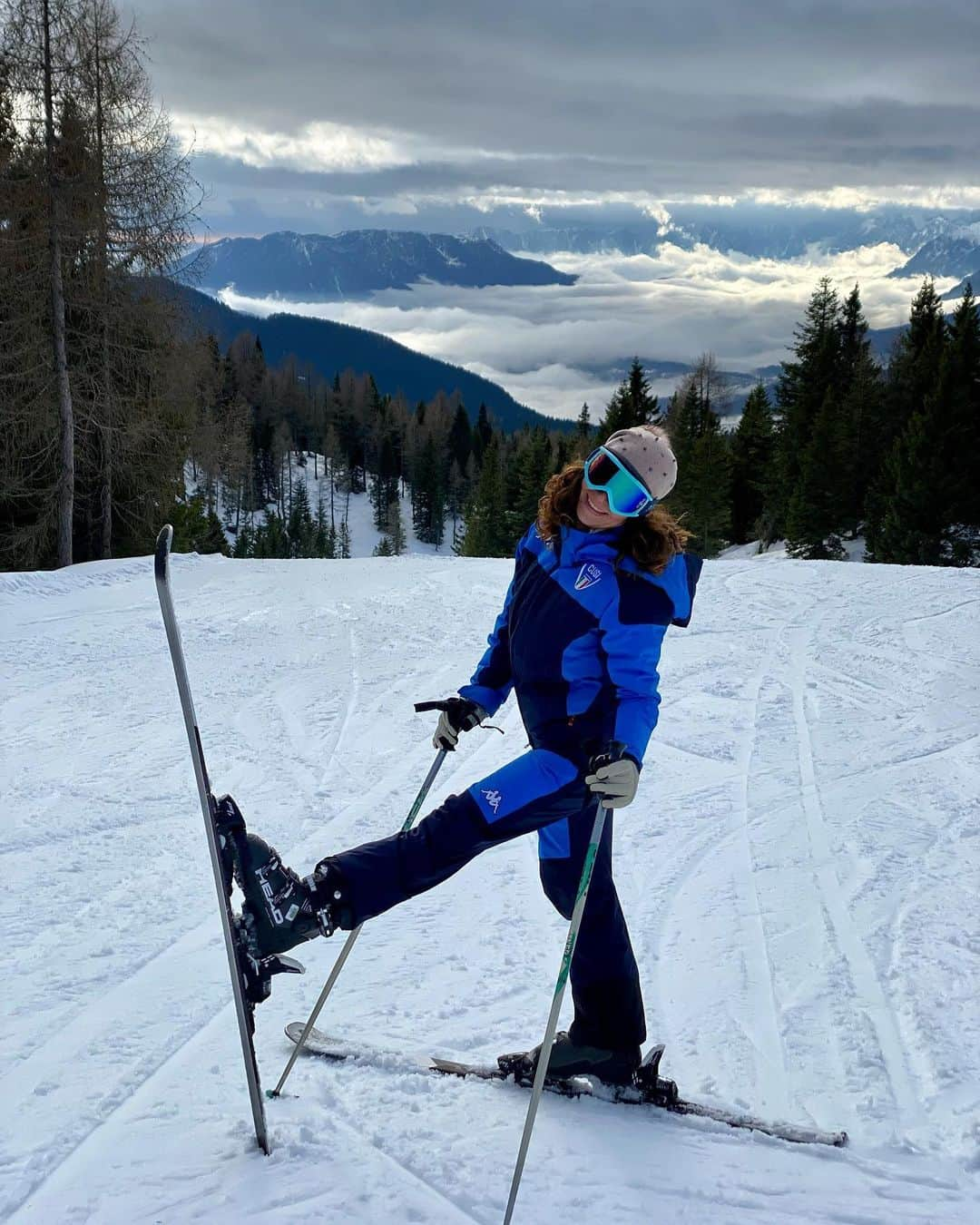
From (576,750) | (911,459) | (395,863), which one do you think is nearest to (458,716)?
(576,750)

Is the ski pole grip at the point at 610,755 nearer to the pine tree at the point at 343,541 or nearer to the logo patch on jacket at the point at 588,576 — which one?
the logo patch on jacket at the point at 588,576

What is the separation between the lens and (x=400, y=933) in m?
4.22

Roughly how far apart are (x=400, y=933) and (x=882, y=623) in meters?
A: 8.39

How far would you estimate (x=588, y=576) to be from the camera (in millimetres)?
2881

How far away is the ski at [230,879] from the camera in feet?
8.42

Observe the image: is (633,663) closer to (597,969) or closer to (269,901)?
(597,969)

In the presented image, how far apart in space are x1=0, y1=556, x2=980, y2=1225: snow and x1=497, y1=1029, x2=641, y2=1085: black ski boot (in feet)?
0.30

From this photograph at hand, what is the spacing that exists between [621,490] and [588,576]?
0.31 metres

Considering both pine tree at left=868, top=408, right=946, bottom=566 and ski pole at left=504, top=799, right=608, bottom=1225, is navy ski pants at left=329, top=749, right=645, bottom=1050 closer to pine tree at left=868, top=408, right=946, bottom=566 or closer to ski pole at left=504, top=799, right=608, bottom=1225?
ski pole at left=504, top=799, right=608, bottom=1225

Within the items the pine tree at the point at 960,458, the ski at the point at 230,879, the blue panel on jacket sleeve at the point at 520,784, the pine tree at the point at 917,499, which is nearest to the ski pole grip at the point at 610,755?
the blue panel on jacket sleeve at the point at 520,784

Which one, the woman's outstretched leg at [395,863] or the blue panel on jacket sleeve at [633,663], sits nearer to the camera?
the woman's outstretched leg at [395,863]

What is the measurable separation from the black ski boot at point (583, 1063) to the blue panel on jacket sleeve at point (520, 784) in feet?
3.44

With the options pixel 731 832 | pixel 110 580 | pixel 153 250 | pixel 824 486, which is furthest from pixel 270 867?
pixel 824 486

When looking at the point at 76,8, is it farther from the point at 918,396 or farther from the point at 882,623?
the point at 918,396
